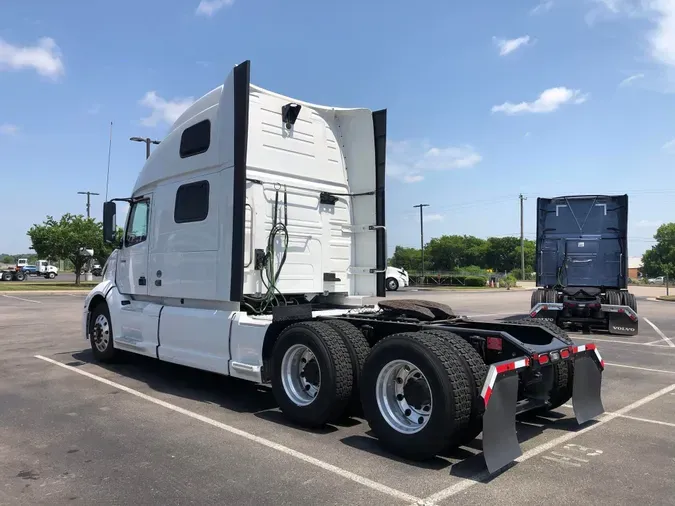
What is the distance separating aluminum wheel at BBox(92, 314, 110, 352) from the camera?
873 centimetres

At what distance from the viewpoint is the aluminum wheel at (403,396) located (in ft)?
15.1

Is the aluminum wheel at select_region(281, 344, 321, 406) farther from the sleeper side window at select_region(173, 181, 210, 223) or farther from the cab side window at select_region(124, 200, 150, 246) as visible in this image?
the cab side window at select_region(124, 200, 150, 246)

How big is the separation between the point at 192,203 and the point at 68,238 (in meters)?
37.9

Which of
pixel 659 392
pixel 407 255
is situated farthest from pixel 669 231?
pixel 659 392

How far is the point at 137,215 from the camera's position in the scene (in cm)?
845

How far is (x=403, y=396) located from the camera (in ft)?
15.8

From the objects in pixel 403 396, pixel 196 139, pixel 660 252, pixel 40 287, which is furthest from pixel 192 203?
pixel 660 252

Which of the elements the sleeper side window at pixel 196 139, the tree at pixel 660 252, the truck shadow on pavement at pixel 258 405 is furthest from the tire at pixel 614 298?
the tree at pixel 660 252

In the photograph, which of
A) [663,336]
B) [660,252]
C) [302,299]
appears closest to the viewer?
[302,299]

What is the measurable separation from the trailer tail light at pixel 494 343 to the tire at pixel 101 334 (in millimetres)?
6107

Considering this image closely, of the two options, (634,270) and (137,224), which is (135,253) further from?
(634,270)

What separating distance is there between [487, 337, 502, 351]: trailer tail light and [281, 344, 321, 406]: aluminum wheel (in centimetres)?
172

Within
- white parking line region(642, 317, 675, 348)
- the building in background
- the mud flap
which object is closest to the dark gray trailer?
white parking line region(642, 317, 675, 348)

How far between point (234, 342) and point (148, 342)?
2.04 meters
